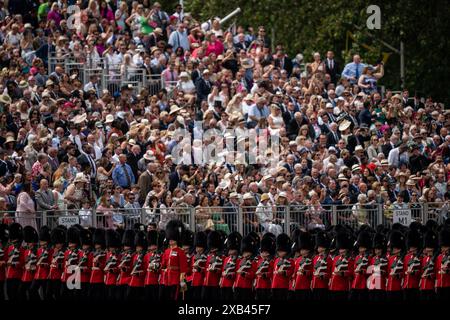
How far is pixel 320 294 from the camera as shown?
31734 millimetres

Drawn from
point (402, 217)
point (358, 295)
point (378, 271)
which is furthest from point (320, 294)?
point (402, 217)

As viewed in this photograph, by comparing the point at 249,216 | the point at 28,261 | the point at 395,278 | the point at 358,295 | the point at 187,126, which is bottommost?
the point at 358,295

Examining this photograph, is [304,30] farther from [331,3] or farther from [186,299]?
[186,299]

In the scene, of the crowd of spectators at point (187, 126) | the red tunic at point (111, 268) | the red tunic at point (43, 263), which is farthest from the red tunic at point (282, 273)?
the red tunic at point (43, 263)

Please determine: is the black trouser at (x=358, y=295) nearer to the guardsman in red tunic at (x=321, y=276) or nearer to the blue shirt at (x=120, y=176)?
the guardsman in red tunic at (x=321, y=276)

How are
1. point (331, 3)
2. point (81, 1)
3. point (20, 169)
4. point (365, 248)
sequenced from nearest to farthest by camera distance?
point (365, 248), point (20, 169), point (81, 1), point (331, 3)

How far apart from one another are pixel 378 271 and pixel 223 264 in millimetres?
2959

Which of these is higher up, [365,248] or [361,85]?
[361,85]

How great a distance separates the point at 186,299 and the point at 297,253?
7.48 ft

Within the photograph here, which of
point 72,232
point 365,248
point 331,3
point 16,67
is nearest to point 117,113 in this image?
point 16,67

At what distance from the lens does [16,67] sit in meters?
37.9

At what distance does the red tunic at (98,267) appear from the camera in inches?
1289

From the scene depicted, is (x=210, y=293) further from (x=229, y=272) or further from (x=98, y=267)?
(x=98, y=267)

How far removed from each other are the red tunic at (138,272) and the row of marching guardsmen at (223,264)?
0.02 m
